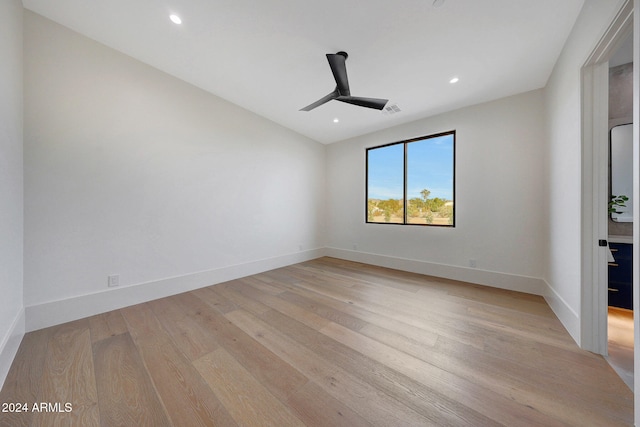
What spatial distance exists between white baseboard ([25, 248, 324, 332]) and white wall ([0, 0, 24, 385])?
0.15 m

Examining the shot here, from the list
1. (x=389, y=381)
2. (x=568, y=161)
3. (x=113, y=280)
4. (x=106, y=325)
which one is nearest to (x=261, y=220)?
(x=113, y=280)

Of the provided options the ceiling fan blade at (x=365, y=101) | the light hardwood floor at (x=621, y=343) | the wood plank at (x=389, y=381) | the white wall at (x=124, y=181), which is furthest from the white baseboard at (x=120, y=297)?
the light hardwood floor at (x=621, y=343)

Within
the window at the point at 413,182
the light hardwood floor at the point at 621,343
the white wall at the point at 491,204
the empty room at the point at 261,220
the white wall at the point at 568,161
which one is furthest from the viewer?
the window at the point at 413,182

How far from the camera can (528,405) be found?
1.19m

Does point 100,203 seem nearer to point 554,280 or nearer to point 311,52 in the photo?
point 311,52

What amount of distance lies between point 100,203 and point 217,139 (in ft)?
5.34

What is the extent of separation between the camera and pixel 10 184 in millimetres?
1623

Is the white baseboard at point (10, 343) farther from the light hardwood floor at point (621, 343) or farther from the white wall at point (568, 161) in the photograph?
the white wall at point (568, 161)

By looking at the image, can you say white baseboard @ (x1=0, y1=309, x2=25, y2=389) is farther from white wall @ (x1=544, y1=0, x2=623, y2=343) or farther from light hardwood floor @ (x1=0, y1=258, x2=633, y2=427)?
white wall @ (x1=544, y1=0, x2=623, y2=343)

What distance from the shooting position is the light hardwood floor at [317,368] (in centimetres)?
114

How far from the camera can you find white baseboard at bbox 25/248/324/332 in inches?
77.5

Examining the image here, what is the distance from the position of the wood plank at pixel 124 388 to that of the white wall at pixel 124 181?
92 centimetres

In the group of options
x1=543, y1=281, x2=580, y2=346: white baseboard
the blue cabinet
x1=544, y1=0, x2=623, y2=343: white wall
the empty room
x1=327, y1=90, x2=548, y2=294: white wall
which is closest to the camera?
the empty room

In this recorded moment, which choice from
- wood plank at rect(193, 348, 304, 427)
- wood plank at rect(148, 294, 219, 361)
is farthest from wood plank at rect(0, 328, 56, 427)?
wood plank at rect(193, 348, 304, 427)
